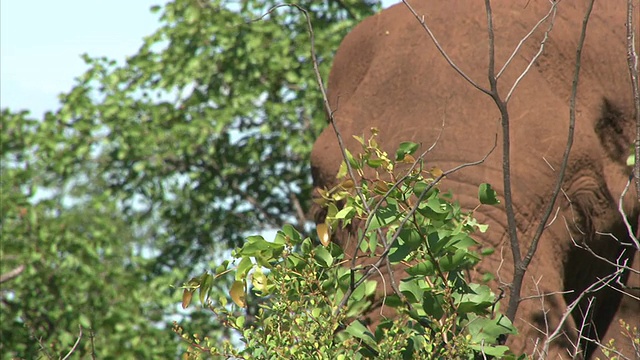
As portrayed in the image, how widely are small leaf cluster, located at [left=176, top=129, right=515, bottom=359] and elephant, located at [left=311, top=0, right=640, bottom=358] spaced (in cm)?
53

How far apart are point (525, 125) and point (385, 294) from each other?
134 cm

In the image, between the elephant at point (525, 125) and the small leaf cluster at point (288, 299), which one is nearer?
the small leaf cluster at point (288, 299)

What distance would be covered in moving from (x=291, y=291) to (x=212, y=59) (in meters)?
5.45

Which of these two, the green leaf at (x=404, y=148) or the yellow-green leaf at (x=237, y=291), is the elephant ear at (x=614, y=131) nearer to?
the green leaf at (x=404, y=148)

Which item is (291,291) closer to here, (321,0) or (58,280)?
(58,280)

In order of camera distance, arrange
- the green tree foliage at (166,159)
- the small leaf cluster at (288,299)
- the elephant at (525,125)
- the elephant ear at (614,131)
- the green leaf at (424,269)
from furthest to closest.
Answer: the green tree foliage at (166,159) < the elephant ear at (614,131) < the elephant at (525,125) < the green leaf at (424,269) < the small leaf cluster at (288,299)

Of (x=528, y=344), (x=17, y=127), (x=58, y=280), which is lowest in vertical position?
(x=58, y=280)

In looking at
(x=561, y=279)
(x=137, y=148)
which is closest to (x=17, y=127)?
(x=137, y=148)

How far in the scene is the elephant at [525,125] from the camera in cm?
391

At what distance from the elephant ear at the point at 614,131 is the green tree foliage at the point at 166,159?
3549mm

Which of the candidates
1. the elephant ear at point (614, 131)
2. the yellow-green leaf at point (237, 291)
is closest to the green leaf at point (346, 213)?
the yellow-green leaf at point (237, 291)

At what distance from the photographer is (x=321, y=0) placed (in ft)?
28.8

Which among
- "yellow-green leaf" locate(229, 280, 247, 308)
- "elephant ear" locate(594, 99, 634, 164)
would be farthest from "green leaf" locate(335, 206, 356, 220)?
"elephant ear" locate(594, 99, 634, 164)

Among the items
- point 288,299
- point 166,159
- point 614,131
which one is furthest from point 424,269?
point 166,159
